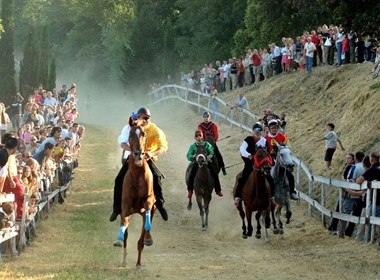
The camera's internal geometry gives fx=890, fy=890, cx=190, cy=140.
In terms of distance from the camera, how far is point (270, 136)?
21656 mm

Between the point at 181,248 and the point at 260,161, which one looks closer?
the point at 260,161

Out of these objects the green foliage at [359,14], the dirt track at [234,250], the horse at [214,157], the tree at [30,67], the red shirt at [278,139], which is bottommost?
the dirt track at [234,250]

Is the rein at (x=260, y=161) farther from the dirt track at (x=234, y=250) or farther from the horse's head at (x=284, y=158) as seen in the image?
the dirt track at (x=234, y=250)

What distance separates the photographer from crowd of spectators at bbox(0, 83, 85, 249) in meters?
16.4

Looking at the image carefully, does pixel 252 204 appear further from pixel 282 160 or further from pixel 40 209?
pixel 40 209

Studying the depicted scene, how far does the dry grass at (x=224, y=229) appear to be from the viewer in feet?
51.2

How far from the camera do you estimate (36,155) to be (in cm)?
2323

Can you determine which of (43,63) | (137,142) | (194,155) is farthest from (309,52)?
(43,63)

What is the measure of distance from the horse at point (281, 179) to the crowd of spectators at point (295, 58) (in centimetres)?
880

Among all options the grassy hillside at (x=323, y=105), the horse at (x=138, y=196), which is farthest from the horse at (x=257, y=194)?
the grassy hillside at (x=323, y=105)

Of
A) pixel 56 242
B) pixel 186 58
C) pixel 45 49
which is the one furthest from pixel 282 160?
pixel 186 58

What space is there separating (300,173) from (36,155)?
8.78 m

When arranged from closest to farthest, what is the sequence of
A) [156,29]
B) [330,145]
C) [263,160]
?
[263,160], [330,145], [156,29]

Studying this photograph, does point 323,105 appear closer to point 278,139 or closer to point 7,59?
point 278,139
